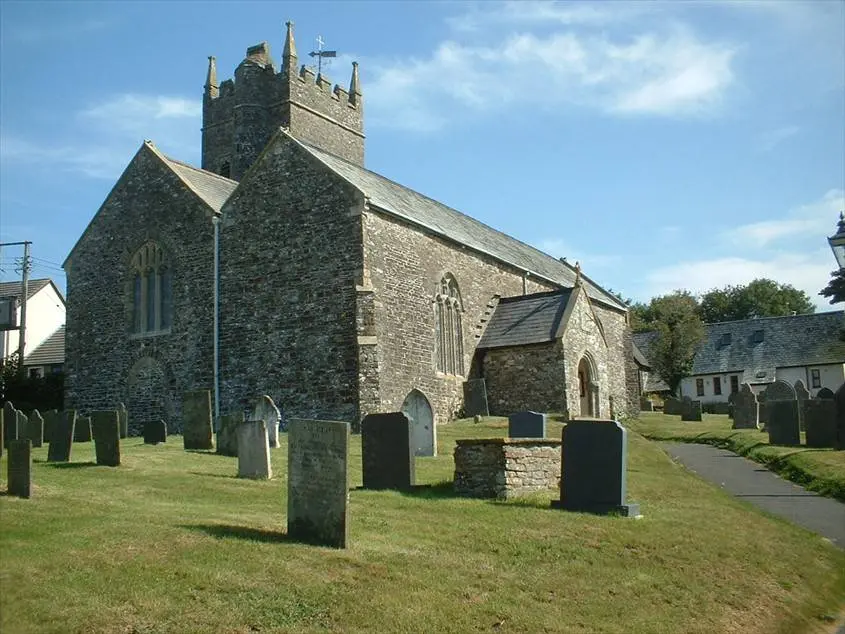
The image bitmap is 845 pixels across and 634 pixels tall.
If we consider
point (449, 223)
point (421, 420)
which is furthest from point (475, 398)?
point (421, 420)

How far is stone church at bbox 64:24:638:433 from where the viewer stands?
25.5 metres

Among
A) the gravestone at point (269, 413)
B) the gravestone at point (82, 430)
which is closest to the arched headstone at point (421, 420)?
the gravestone at point (269, 413)

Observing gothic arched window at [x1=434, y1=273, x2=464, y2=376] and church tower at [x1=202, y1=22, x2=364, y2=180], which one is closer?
gothic arched window at [x1=434, y1=273, x2=464, y2=376]

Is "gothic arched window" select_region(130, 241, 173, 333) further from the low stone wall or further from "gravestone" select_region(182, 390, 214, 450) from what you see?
the low stone wall

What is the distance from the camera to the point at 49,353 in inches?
1710

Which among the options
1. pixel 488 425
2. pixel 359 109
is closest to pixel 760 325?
pixel 359 109

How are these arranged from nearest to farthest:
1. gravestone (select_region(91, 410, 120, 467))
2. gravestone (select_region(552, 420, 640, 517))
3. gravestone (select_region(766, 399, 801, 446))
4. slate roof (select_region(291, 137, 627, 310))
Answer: gravestone (select_region(552, 420, 640, 517)), gravestone (select_region(91, 410, 120, 467)), gravestone (select_region(766, 399, 801, 446)), slate roof (select_region(291, 137, 627, 310))

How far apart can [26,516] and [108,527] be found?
1030mm

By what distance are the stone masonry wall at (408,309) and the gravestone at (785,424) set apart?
8894 millimetres

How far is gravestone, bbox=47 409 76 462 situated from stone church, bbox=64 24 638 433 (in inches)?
393

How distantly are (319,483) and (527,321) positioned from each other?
70.2 ft

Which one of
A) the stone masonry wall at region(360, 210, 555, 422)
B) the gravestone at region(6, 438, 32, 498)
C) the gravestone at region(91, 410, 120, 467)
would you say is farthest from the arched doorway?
the gravestone at region(6, 438, 32, 498)

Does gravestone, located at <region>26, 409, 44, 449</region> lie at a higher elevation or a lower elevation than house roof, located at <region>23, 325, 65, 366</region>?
lower

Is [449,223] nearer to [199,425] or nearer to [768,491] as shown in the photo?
[199,425]
